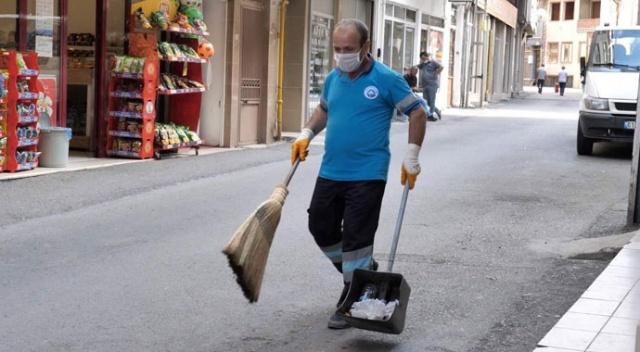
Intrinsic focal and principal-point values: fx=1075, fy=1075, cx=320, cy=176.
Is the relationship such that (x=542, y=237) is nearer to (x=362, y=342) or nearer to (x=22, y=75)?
(x=362, y=342)

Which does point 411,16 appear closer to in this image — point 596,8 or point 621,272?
point 621,272

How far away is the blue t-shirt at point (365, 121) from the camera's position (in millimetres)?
6156

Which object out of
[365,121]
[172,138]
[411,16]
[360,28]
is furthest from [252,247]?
[411,16]

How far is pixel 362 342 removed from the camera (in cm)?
604

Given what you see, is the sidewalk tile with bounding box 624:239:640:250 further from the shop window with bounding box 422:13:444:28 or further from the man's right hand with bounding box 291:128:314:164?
the shop window with bounding box 422:13:444:28

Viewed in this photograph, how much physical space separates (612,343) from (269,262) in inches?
127

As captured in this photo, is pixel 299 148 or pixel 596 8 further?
pixel 596 8

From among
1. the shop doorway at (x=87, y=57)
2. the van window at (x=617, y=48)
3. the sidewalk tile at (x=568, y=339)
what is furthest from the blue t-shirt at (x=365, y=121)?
the van window at (x=617, y=48)

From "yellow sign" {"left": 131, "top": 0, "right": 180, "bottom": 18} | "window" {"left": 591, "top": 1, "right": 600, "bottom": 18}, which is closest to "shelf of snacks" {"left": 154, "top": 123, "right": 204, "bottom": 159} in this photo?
"yellow sign" {"left": 131, "top": 0, "right": 180, "bottom": 18}

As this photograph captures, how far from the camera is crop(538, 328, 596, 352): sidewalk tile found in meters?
5.77

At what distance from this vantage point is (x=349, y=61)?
6.07 meters

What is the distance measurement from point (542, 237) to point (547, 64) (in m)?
84.1

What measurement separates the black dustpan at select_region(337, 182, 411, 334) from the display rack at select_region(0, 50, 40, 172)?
8333mm

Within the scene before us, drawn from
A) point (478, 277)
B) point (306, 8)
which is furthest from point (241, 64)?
point (478, 277)
